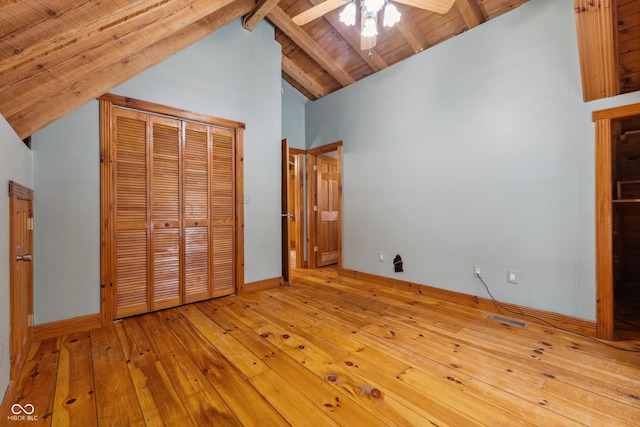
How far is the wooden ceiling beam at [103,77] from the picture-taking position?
1.71 meters

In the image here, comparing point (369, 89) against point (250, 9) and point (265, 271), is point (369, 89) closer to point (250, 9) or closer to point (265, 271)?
point (250, 9)

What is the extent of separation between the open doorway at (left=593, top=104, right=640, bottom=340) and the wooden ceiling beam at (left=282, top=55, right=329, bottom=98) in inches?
138

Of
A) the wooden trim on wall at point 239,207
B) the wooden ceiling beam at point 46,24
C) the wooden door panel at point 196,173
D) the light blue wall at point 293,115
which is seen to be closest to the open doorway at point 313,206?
the light blue wall at point 293,115

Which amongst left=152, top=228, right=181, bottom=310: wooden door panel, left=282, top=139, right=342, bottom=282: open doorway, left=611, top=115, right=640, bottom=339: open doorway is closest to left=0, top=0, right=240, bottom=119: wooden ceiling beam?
left=152, top=228, right=181, bottom=310: wooden door panel

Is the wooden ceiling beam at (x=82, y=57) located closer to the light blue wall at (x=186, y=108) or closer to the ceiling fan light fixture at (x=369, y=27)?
the light blue wall at (x=186, y=108)

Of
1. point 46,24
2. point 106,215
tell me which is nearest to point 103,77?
point 106,215

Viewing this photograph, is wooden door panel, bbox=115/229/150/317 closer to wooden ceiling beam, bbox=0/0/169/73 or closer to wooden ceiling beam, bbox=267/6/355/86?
wooden ceiling beam, bbox=0/0/169/73

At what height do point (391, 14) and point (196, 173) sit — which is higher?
point (391, 14)

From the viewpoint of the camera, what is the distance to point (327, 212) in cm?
512

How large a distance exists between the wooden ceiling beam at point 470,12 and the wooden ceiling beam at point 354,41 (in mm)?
1079

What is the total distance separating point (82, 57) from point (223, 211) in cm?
196

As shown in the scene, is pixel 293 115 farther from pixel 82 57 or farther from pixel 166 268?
pixel 82 57

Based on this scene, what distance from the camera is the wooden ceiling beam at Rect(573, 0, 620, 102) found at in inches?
71.0

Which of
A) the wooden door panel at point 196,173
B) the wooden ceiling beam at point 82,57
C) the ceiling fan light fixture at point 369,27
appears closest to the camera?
the wooden ceiling beam at point 82,57
